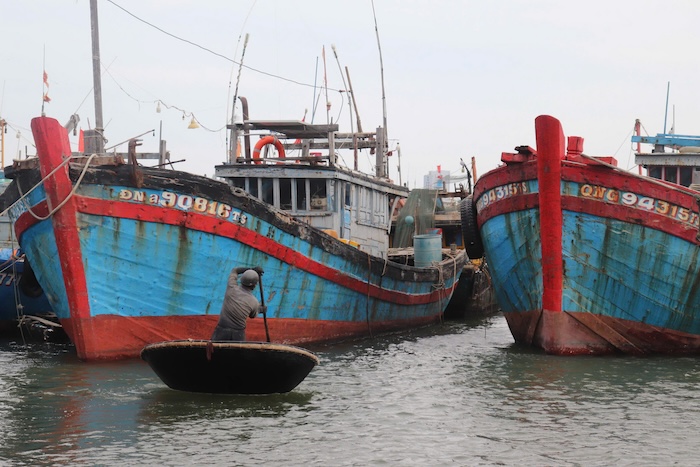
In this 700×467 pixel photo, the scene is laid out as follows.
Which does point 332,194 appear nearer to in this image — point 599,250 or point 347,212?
point 347,212

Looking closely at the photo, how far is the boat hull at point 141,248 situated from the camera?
46.2 ft

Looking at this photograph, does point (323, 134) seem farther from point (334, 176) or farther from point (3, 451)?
point (3, 451)

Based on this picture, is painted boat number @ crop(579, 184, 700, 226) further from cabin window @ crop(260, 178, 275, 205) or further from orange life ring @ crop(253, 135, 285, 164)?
orange life ring @ crop(253, 135, 285, 164)

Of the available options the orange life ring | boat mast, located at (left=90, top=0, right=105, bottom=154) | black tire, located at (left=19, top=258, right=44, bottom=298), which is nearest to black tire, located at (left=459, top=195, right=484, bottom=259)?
the orange life ring

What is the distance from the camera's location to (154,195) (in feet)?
46.9

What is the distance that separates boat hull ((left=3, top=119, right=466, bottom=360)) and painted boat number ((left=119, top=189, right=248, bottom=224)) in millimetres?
15

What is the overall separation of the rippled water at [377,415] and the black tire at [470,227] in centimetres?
380

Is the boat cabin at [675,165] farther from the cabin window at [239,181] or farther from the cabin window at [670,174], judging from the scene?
the cabin window at [239,181]

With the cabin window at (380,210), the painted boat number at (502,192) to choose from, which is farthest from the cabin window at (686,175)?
the cabin window at (380,210)

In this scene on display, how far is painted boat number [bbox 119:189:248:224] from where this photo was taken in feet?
46.6

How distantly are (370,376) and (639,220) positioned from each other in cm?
487

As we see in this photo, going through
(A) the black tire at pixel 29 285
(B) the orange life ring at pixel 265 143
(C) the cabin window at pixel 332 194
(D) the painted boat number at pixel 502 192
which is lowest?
(A) the black tire at pixel 29 285

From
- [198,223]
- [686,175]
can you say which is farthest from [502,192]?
[198,223]

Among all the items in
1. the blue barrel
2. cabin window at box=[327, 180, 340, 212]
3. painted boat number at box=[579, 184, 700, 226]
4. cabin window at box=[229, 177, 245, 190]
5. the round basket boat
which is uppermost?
cabin window at box=[229, 177, 245, 190]
